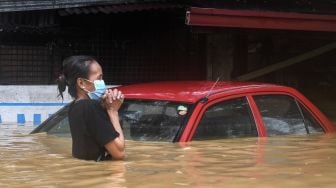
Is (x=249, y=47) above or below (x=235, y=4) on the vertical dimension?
below

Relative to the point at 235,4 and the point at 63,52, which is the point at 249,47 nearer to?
the point at 235,4

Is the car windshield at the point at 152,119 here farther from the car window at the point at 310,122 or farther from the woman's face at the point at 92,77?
the car window at the point at 310,122

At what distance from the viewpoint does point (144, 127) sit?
575cm

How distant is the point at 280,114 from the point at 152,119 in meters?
1.40

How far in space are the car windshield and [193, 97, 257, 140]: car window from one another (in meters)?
0.25

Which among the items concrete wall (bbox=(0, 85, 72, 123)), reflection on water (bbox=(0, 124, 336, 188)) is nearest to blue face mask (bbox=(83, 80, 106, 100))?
reflection on water (bbox=(0, 124, 336, 188))

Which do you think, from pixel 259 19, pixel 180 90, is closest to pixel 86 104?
pixel 180 90

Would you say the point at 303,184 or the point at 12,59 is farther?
the point at 12,59

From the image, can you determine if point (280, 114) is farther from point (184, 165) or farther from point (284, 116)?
point (184, 165)

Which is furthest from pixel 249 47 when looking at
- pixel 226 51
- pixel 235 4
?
pixel 235 4

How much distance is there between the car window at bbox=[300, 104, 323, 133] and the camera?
6512 mm

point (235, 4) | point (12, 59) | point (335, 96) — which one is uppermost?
point (235, 4)

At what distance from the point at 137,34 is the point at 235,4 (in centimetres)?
220

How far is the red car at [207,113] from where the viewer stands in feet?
18.3
